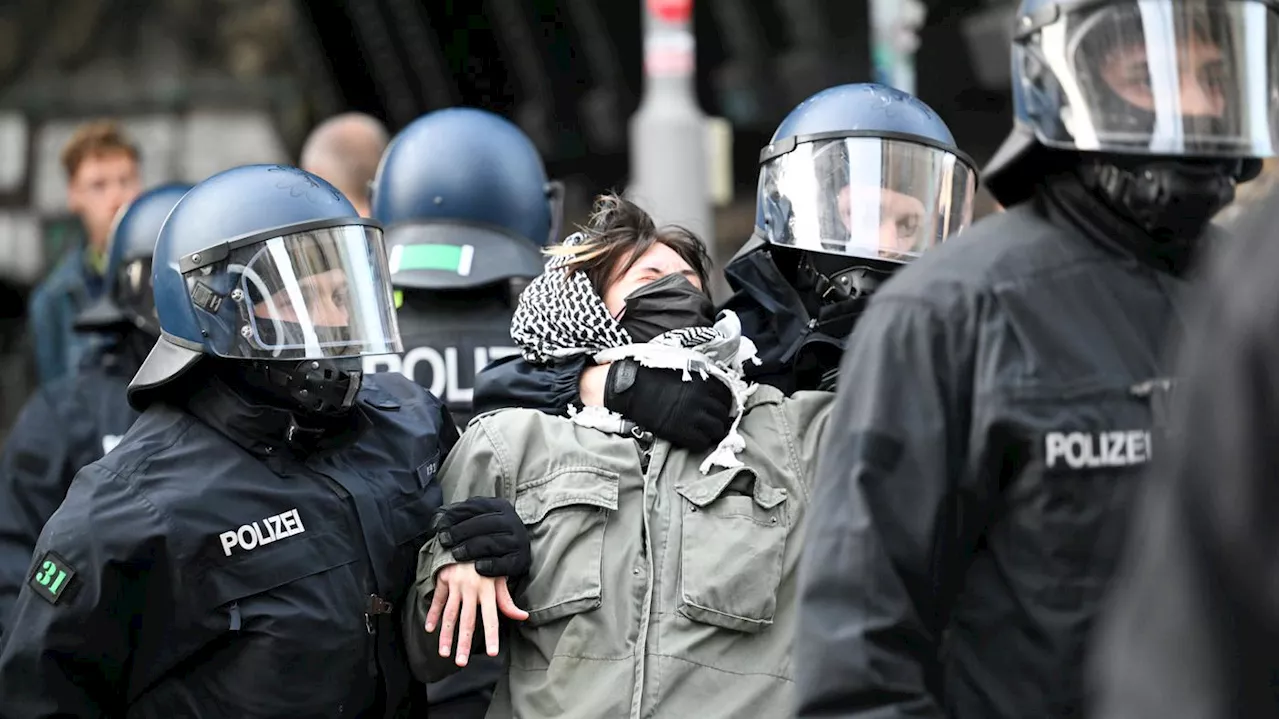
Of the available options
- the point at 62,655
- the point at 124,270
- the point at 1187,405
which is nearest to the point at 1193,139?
the point at 1187,405

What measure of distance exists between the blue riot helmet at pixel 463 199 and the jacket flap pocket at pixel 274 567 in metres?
1.46

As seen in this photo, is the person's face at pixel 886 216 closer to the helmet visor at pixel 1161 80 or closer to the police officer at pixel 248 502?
the police officer at pixel 248 502

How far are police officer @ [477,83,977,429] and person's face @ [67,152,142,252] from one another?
352cm

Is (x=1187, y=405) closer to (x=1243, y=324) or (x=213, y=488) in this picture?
(x=1243, y=324)

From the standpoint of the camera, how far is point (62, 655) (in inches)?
118

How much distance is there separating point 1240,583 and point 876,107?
2205 mm

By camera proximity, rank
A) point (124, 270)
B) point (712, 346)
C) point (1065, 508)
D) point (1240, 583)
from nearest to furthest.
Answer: point (1240, 583) < point (1065, 508) < point (712, 346) < point (124, 270)

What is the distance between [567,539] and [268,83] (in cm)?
1088

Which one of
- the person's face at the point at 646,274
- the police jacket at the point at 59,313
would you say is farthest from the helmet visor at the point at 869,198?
the police jacket at the point at 59,313

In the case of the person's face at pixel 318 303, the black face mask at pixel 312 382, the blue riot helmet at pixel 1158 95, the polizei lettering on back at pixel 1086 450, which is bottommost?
the black face mask at pixel 312 382

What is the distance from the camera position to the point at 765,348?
3.45 m

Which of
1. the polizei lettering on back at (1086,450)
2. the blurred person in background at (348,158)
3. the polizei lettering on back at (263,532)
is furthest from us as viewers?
the blurred person in background at (348,158)

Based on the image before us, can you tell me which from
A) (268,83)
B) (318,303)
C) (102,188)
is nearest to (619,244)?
(318,303)

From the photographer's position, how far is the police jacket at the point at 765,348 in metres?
3.33
